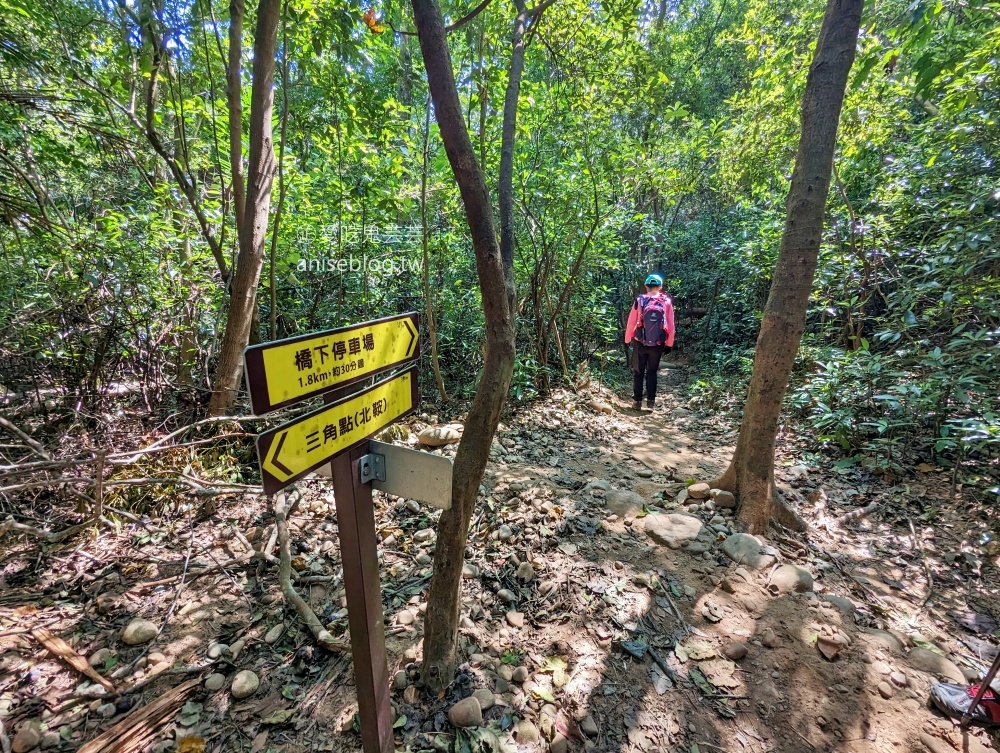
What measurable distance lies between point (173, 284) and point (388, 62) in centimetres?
446

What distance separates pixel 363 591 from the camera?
59.7 inches

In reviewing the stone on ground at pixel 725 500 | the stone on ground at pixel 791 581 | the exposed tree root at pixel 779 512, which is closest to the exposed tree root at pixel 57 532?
the stone on ground at pixel 791 581

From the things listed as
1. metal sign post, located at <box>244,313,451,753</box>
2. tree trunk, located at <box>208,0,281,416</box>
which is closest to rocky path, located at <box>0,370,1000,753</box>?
metal sign post, located at <box>244,313,451,753</box>

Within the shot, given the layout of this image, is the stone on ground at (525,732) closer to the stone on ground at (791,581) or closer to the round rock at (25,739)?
the stone on ground at (791,581)

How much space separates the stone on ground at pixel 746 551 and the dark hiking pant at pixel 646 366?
12.9 ft

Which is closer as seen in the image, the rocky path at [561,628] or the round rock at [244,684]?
the rocky path at [561,628]

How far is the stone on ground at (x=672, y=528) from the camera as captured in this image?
3.03 m

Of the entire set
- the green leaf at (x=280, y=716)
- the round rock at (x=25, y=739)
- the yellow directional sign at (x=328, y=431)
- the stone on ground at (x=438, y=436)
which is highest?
the yellow directional sign at (x=328, y=431)

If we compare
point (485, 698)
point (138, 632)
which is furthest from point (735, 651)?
point (138, 632)

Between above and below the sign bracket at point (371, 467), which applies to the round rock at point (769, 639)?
below

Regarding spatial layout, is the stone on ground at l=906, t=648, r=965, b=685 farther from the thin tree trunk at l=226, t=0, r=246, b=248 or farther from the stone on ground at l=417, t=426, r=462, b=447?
the thin tree trunk at l=226, t=0, r=246, b=248

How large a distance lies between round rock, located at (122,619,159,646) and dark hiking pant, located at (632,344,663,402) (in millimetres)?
6202

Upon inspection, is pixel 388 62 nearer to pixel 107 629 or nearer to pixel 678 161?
pixel 678 161

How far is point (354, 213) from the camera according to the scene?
5641 millimetres
